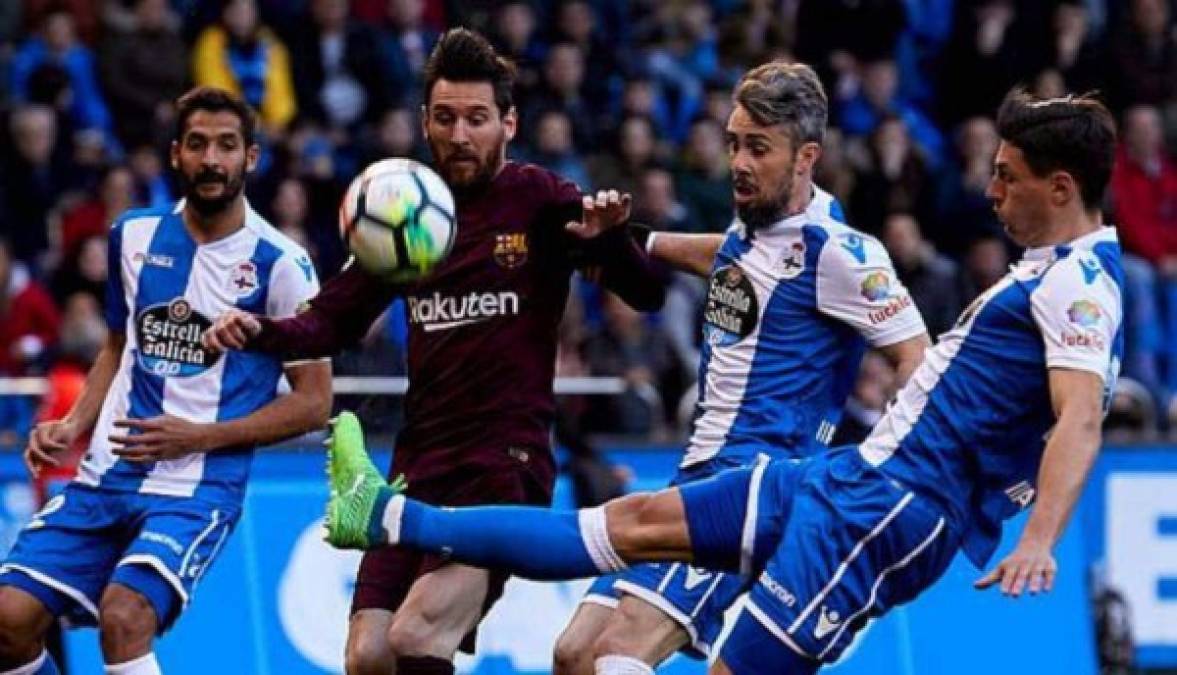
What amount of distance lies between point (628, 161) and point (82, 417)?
766 cm

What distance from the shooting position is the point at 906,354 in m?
10.1

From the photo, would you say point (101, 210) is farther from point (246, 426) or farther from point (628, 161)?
point (246, 426)

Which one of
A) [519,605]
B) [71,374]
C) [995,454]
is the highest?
[995,454]

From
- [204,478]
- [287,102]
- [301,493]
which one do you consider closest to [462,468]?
[204,478]

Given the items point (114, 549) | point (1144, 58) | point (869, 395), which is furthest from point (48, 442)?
point (1144, 58)

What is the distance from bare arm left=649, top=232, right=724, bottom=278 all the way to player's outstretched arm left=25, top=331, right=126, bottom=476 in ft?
6.64

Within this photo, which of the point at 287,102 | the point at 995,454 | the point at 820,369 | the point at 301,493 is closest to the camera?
the point at 995,454

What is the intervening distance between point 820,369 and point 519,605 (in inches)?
183

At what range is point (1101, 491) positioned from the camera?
1538 cm

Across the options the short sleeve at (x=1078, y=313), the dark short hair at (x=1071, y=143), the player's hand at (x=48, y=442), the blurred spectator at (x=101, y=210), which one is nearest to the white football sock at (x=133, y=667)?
the player's hand at (x=48, y=442)

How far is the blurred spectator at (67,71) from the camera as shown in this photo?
17906mm

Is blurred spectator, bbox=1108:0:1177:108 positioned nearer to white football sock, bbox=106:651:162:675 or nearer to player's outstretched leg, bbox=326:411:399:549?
white football sock, bbox=106:651:162:675

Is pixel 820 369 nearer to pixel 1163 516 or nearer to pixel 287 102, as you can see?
pixel 1163 516

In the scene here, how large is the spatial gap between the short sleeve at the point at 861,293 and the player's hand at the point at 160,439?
7.48 ft
